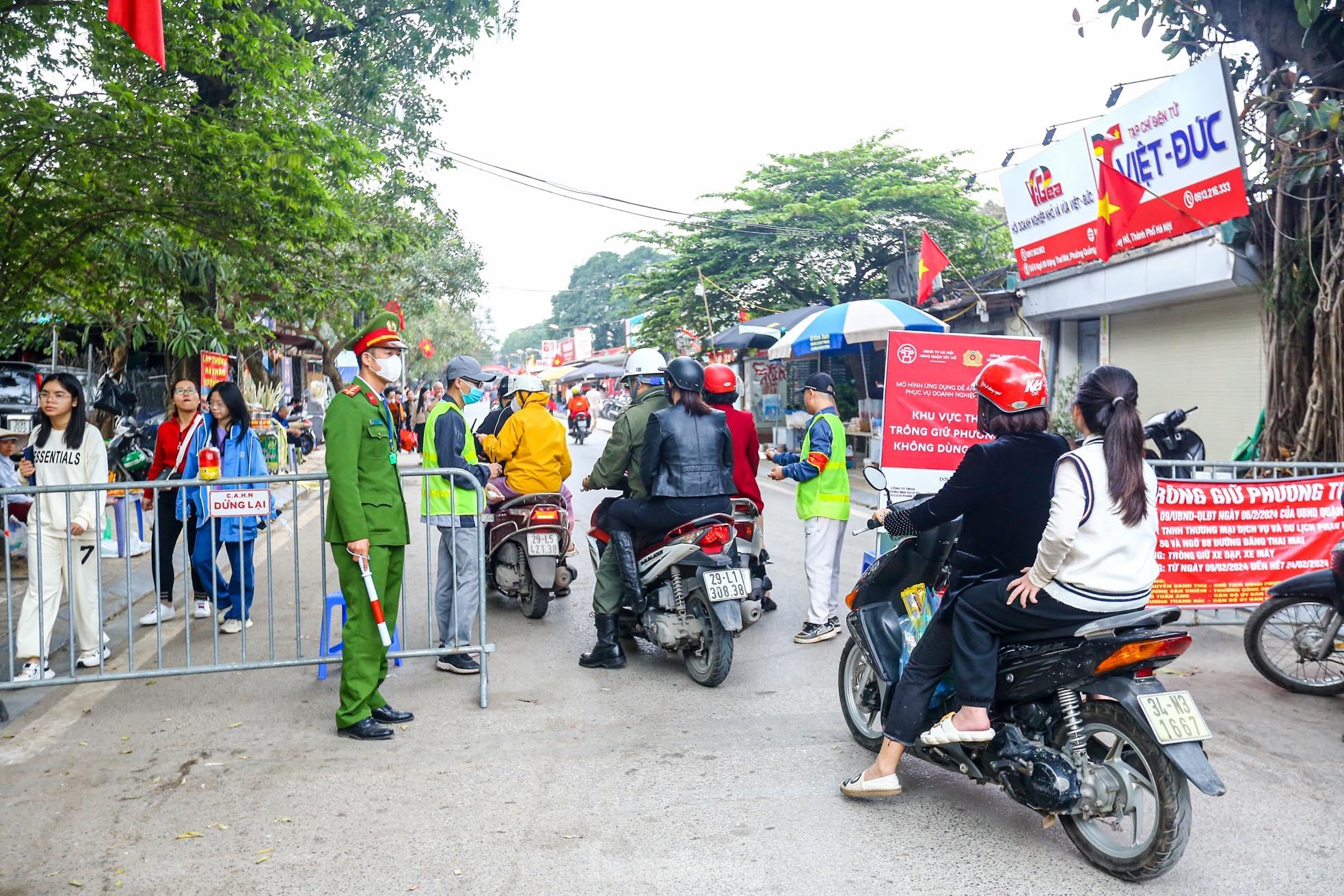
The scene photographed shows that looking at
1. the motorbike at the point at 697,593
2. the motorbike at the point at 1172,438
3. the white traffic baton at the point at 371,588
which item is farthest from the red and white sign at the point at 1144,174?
the white traffic baton at the point at 371,588

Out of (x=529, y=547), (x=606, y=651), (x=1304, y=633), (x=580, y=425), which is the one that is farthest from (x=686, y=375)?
(x=580, y=425)

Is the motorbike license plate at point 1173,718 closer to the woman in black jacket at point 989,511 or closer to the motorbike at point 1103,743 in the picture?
the motorbike at point 1103,743

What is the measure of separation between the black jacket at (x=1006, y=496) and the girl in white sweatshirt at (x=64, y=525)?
4391 millimetres

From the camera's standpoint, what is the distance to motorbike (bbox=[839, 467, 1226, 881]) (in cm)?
320

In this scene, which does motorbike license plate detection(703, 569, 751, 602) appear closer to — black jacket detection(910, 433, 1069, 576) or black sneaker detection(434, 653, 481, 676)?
black sneaker detection(434, 653, 481, 676)

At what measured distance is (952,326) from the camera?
18.9 m

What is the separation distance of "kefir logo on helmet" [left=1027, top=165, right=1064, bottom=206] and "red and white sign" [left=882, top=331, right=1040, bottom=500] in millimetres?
8188

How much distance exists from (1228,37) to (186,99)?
8743mm

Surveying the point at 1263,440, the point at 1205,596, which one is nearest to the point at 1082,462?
the point at 1205,596

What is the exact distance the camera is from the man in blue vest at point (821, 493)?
6480 millimetres

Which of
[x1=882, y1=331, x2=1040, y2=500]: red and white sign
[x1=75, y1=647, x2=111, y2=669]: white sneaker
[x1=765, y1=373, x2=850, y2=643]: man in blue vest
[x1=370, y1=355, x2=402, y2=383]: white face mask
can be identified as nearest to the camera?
[x1=370, y1=355, x2=402, y2=383]: white face mask

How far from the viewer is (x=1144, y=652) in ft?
10.8

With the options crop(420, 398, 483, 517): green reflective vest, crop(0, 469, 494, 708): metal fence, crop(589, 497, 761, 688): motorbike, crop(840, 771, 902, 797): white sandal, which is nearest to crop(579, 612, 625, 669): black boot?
crop(589, 497, 761, 688): motorbike

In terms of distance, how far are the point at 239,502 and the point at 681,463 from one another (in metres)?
2.42
